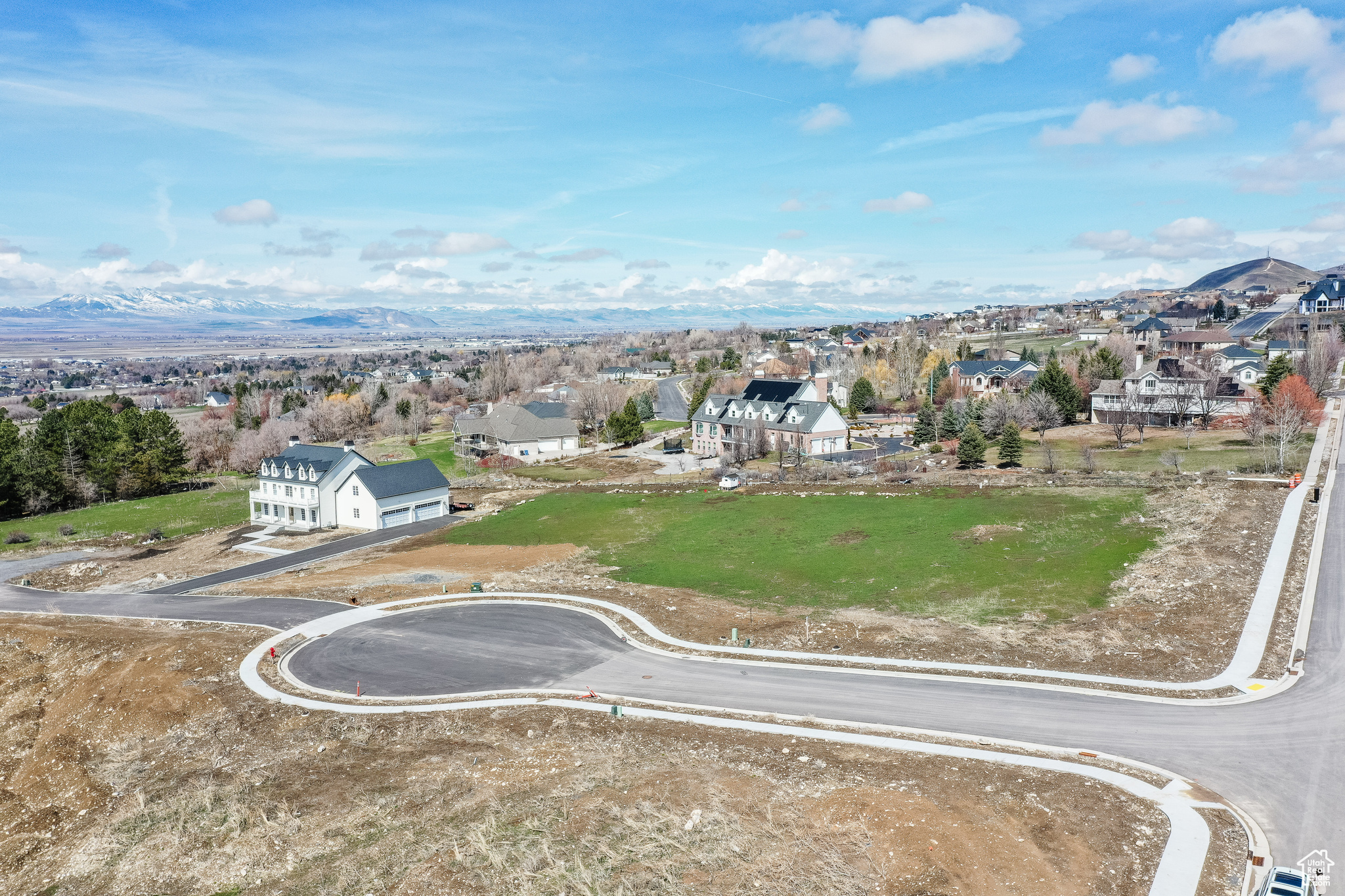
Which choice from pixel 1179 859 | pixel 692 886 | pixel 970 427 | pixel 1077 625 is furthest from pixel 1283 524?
pixel 692 886

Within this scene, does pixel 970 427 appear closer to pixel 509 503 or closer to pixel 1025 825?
pixel 509 503

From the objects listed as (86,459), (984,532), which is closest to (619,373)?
(86,459)

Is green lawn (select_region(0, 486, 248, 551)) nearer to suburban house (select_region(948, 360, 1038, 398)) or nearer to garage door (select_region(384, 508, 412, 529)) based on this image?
garage door (select_region(384, 508, 412, 529))

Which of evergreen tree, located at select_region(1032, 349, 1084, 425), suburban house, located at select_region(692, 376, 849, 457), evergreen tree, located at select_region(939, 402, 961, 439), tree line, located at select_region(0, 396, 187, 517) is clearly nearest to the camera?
tree line, located at select_region(0, 396, 187, 517)

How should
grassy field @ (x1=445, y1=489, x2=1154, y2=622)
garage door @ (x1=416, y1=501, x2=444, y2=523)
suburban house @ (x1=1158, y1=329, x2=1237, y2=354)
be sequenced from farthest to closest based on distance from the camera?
1. suburban house @ (x1=1158, y1=329, x2=1237, y2=354)
2. garage door @ (x1=416, y1=501, x2=444, y2=523)
3. grassy field @ (x1=445, y1=489, x2=1154, y2=622)

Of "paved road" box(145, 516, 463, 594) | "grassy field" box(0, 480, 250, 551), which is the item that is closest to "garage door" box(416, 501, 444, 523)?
"paved road" box(145, 516, 463, 594)

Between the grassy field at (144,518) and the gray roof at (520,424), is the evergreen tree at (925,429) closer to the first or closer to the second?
the gray roof at (520,424)
